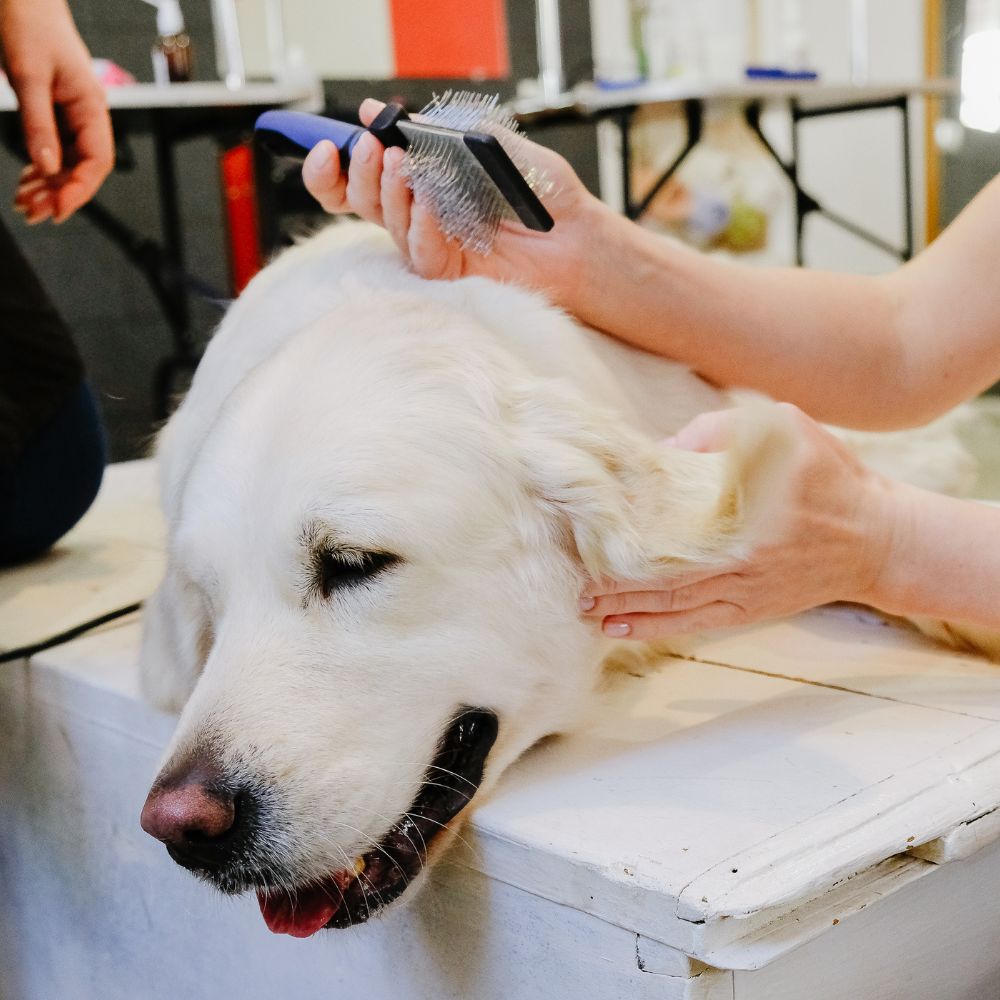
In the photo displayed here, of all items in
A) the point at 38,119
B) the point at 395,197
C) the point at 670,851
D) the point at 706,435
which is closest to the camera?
the point at 670,851

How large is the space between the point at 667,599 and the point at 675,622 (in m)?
0.03

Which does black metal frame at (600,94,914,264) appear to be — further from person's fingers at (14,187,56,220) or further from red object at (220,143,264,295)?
person's fingers at (14,187,56,220)

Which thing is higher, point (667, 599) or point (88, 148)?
point (88, 148)

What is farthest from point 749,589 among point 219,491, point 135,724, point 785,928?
point 135,724

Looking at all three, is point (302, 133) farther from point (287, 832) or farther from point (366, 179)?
point (287, 832)

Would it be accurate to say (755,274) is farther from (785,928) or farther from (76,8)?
(76,8)

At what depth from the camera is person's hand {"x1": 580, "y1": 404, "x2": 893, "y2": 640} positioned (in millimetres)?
870

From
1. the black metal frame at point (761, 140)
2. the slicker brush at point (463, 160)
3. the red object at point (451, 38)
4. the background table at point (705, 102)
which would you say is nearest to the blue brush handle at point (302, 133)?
the slicker brush at point (463, 160)

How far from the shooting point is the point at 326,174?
1109 mm

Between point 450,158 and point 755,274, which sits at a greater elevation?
point 450,158

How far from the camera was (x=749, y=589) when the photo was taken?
89 cm

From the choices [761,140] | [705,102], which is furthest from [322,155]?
[761,140]

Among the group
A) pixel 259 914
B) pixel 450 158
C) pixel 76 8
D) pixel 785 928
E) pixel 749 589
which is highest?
pixel 76 8

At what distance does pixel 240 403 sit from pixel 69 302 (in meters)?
3.54
